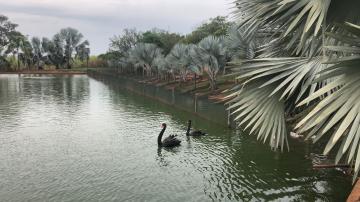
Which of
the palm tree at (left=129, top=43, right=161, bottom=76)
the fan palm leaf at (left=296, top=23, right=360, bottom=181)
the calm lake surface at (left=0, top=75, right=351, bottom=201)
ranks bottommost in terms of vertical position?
the calm lake surface at (left=0, top=75, right=351, bottom=201)

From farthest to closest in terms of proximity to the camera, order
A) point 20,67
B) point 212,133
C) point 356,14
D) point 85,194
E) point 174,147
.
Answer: point 20,67
point 212,133
point 174,147
point 85,194
point 356,14

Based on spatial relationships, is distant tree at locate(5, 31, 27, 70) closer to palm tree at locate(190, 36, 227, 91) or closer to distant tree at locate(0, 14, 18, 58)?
distant tree at locate(0, 14, 18, 58)

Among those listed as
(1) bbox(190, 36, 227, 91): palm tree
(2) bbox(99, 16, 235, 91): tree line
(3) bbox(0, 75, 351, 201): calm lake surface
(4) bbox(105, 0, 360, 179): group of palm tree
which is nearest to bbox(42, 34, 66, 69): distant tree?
(2) bbox(99, 16, 235, 91): tree line

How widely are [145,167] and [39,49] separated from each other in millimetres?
129594

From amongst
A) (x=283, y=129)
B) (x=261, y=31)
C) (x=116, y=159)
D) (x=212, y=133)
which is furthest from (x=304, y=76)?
(x=212, y=133)

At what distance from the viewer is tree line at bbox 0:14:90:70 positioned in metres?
126

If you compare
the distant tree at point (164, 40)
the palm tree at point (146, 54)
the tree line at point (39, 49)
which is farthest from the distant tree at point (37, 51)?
the palm tree at point (146, 54)

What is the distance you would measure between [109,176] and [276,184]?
5.89 metres

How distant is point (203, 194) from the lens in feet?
42.0

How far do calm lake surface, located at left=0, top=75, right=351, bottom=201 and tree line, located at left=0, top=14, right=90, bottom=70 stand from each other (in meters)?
106

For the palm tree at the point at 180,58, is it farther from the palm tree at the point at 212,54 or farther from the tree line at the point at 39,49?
the tree line at the point at 39,49

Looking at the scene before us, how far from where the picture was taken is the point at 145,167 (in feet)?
52.4

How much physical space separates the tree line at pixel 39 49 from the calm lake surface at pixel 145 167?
347ft

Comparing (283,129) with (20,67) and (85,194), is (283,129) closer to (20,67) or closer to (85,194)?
(85,194)
